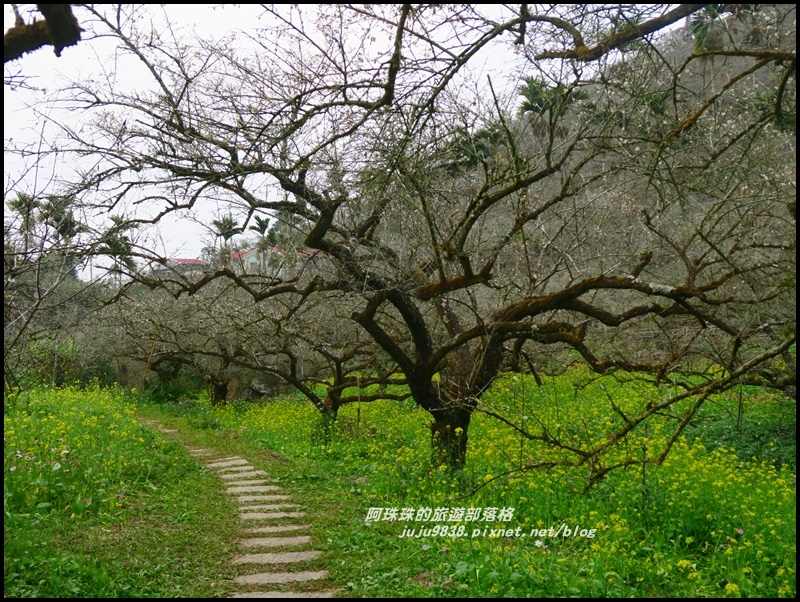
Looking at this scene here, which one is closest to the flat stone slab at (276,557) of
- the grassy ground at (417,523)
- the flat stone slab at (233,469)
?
the grassy ground at (417,523)

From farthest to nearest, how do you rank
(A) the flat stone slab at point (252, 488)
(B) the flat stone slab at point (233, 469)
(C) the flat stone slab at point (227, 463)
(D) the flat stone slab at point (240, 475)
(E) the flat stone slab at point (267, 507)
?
1. (C) the flat stone slab at point (227, 463)
2. (B) the flat stone slab at point (233, 469)
3. (D) the flat stone slab at point (240, 475)
4. (A) the flat stone slab at point (252, 488)
5. (E) the flat stone slab at point (267, 507)

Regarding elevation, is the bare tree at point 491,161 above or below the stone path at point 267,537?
above

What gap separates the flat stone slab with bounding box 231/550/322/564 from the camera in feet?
16.6

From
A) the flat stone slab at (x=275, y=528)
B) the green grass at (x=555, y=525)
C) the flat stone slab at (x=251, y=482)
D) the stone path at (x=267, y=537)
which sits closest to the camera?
the green grass at (x=555, y=525)

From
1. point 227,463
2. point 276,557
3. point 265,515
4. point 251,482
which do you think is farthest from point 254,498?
point 227,463

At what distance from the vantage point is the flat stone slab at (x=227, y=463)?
948 cm

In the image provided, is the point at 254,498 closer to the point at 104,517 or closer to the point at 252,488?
the point at 252,488

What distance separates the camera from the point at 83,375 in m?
21.0

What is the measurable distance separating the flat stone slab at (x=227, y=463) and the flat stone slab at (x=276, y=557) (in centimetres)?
443

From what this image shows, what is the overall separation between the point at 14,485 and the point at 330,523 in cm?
281

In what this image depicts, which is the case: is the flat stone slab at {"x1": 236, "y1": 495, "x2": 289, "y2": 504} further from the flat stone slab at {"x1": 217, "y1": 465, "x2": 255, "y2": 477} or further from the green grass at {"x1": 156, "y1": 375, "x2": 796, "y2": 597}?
the flat stone slab at {"x1": 217, "y1": 465, "x2": 255, "y2": 477}

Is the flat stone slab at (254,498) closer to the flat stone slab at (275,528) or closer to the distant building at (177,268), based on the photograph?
the flat stone slab at (275,528)

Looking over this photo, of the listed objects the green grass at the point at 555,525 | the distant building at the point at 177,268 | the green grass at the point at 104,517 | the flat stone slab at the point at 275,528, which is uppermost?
the distant building at the point at 177,268

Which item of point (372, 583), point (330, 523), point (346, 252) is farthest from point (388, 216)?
point (372, 583)
